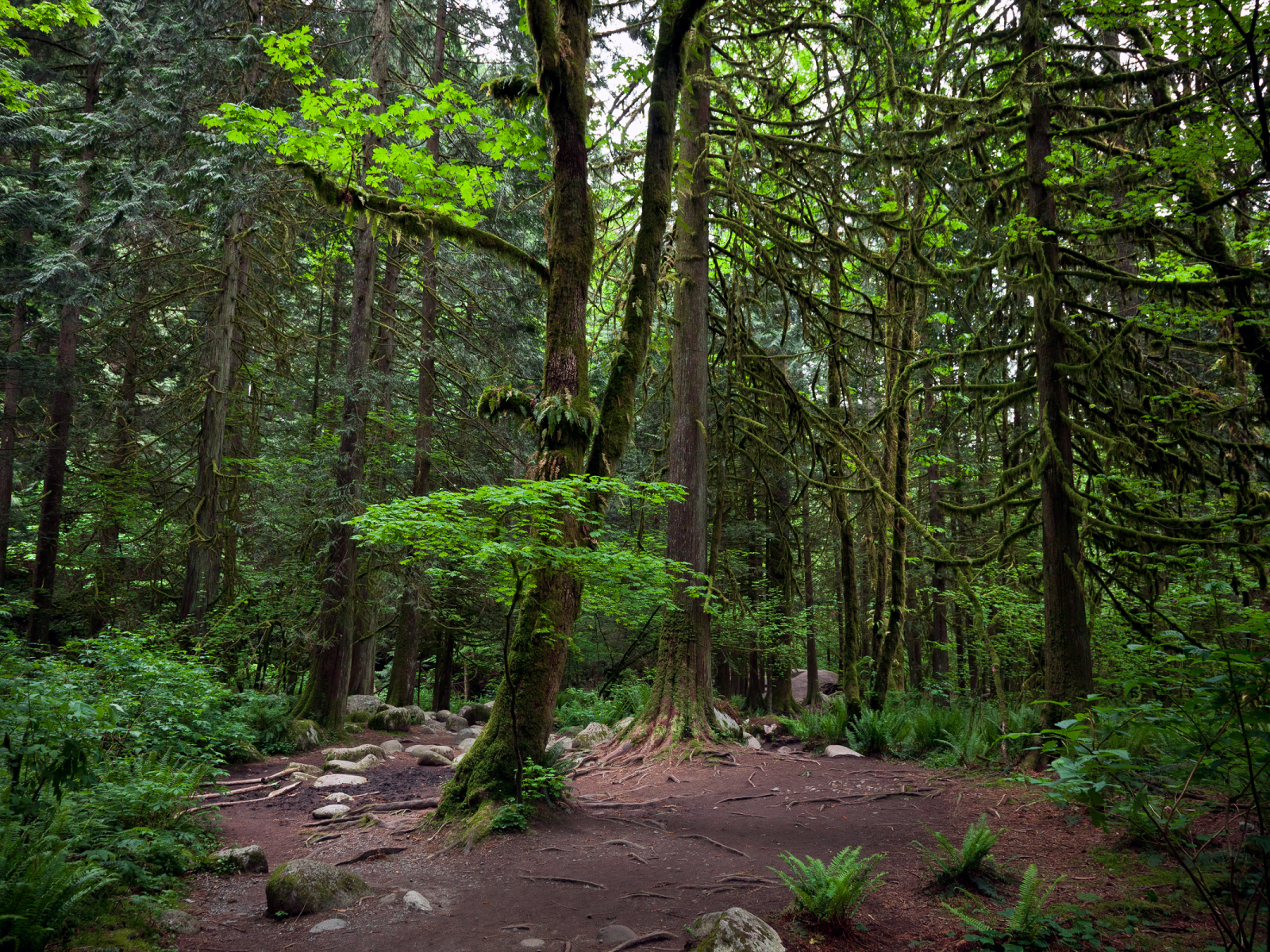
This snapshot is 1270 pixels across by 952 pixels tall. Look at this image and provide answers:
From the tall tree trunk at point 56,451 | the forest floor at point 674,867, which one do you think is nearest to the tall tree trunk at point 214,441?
the tall tree trunk at point 56,451

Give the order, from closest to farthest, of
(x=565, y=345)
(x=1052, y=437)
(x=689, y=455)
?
(x=565, y=345), (x=1052, y=437), (x=689, y=455)

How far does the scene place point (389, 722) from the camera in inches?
507

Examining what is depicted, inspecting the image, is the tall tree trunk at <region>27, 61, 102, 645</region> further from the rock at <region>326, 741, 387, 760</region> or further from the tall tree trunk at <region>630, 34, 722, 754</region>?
the tall tree trunk at <region>630, 34, 722, 754</region>

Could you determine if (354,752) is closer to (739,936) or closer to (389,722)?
(389,722)

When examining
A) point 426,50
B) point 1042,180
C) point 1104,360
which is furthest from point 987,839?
point 426,50

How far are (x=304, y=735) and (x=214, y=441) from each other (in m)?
5.22

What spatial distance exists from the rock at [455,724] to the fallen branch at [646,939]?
11.2 m

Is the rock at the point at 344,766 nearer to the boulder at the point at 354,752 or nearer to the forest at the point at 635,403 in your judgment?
the boulder at the point at 354,752

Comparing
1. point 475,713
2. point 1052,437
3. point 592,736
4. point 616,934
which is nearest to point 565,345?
point 616,934

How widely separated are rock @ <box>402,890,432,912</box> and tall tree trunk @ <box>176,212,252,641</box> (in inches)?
337

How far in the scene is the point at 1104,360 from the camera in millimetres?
6789

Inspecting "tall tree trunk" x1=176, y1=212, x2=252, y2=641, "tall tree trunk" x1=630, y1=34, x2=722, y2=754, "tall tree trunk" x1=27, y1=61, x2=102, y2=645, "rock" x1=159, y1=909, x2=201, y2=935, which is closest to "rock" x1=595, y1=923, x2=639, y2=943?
"rock" x1=159, y1=909, x2=201, y2=935

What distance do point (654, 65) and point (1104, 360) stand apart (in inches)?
214

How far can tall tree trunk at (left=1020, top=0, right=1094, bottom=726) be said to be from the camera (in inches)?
262
